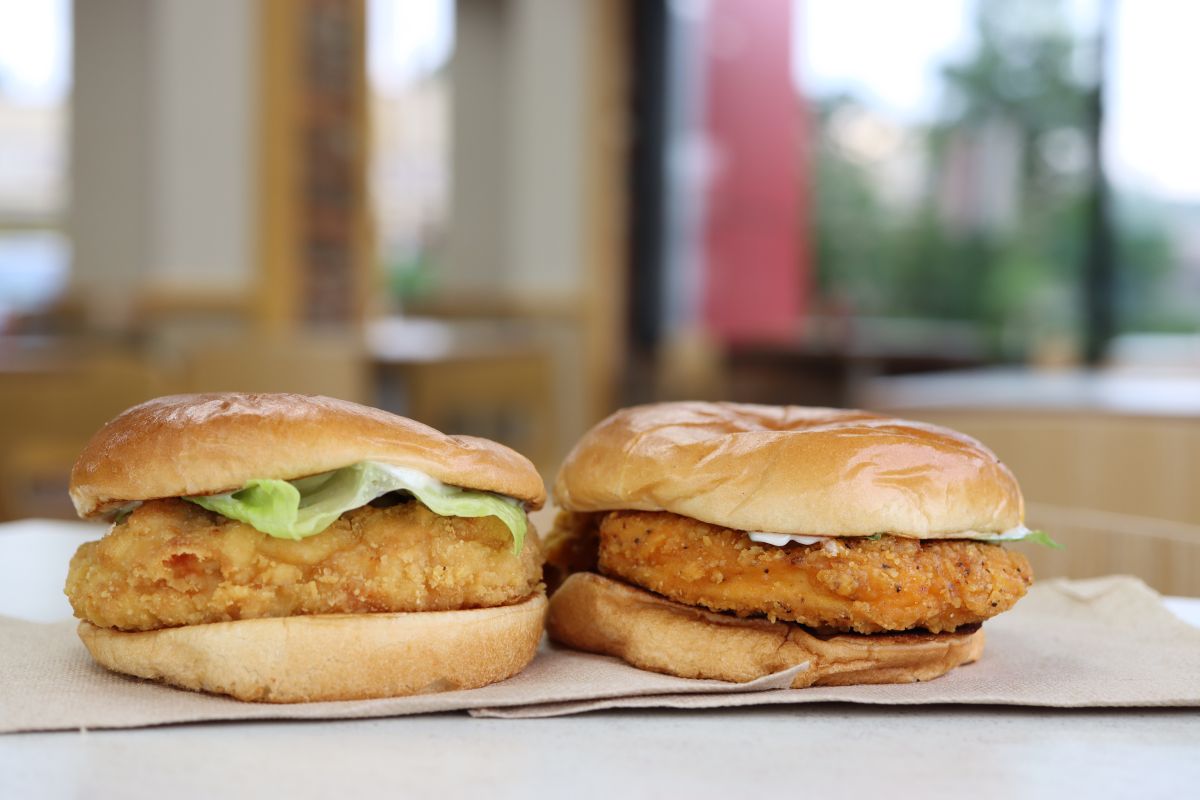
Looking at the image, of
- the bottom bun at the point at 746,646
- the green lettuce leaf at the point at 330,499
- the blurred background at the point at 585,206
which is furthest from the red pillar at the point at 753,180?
the green lettuce leaf at the point at 330,499

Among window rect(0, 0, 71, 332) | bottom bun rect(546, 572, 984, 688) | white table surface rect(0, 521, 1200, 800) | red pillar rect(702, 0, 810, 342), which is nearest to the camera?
white table surface rect(0, 521, 1200, 800)

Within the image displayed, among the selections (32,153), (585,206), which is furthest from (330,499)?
(32,153)

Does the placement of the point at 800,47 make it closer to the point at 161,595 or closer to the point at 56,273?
the point at 56,273

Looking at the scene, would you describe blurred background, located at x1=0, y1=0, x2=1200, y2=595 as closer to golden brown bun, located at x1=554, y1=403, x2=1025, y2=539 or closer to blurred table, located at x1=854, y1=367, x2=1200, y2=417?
blurred table, located at x1=854, y1=367, x2=1200, y2=417

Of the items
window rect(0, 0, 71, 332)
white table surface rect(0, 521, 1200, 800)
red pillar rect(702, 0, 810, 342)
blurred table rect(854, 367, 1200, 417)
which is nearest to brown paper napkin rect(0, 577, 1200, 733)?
white table surface rect(0, 521, 1200, 800)

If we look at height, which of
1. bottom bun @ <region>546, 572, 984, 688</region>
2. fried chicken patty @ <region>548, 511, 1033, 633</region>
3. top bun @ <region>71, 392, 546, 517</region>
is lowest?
bottom bun @ <region>546, 572, 984, 688</region>

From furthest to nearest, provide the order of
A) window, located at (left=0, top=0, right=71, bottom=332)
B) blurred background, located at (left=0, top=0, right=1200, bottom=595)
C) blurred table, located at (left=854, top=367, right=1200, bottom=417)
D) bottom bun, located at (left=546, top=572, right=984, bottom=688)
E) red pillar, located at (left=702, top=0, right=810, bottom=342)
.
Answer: window, located at (left=0, top=0, right=71, bottom=332)
red pillar, located at (left=702, top=0, right=810, bottom=342)
blurred background, located at (left=0, top=0, right=1200, bottom=595)
blurred table, located at (left=854, top=367, right=1200, bottom=417)
bottom bun, located at (left=546, top=572, right=984, bottom=688)

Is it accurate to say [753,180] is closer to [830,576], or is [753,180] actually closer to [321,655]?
[830,576]
